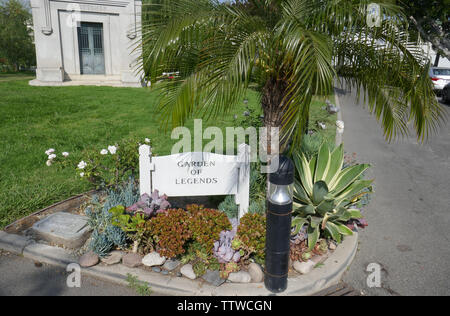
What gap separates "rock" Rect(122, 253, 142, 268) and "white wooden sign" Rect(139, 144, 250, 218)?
2.49 feet

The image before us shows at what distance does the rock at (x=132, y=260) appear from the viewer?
371 centimetres

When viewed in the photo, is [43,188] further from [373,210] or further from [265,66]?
[373,210]

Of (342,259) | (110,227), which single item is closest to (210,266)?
(110,227)

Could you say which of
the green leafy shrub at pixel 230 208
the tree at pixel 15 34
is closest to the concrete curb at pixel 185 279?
the green leafy shrub at pixel 230 208

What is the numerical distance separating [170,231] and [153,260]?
1.15 ft

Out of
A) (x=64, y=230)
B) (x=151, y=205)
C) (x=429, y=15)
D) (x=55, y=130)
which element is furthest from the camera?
(x=429, y=15)

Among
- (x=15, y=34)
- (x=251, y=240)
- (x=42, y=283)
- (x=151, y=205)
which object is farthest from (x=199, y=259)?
(x=15, y=34)

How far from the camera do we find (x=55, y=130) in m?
8.62

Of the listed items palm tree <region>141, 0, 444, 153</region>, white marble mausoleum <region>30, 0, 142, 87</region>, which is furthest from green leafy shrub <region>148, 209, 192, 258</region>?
white marble mausoleum <region>30, 0, 142, 87</region>

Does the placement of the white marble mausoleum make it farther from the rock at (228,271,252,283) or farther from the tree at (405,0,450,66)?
the rock at (228,271,252,283)

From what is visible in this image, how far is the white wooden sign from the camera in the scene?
4145 mm

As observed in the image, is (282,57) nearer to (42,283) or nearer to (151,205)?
(151,205)

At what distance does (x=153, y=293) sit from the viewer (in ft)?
11.3

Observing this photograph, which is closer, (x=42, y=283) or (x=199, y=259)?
(x=42, y=283)
